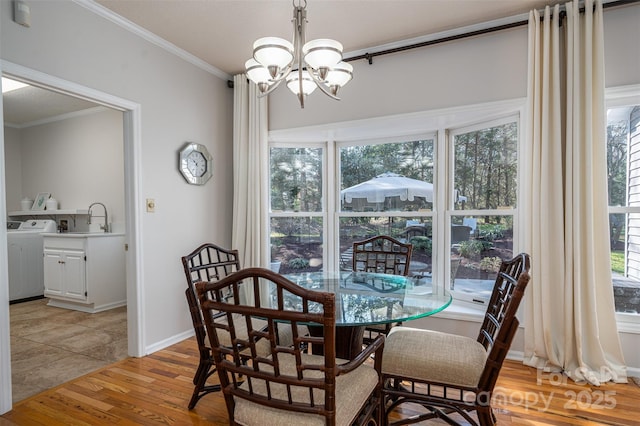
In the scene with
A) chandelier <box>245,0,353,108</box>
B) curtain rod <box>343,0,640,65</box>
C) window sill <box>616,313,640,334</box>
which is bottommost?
window sill <box>616,313,640,334</box>

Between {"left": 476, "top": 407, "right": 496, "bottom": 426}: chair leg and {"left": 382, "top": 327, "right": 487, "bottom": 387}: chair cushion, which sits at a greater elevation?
{"left": 382, "top": 327, "right": 487, "bottom": 387}: chair cushion

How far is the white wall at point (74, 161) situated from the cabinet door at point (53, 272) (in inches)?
31.2

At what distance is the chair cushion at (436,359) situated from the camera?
1.58 meters

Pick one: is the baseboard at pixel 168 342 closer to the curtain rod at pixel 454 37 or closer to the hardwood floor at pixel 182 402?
the hardwood floor at pixel 182 402

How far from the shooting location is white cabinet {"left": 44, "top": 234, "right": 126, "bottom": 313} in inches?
162

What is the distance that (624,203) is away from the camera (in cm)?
253

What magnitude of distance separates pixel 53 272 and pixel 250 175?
3.03 meters

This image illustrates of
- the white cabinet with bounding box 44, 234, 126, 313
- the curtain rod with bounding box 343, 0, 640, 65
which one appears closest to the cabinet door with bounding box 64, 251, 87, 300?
the white cabinet with bounding box 44, 234, 126, 313

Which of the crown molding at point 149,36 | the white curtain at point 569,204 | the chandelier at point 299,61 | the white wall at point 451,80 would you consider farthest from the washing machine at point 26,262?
the white curtain at point 569,204

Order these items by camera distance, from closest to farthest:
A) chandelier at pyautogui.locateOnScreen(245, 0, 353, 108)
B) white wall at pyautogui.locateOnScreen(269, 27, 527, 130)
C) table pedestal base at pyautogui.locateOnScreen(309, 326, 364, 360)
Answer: chandelier at pyautogui.locateOnScreen(245, 0, 353, 108) → table pedestal base at pyautogui.locateOnScreen(309, 326, 364, 360) → white wall at pyautogui.locateOnScreen(269, 27, 527, 130)

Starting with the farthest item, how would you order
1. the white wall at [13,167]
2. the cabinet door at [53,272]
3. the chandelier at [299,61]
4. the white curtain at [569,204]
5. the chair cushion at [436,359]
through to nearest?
the white wall at [13,167]
the cabinet door at [53,272]
the white curtain at [569,204]
the chandelier at [299,61]
the chair cushion at [436,359]

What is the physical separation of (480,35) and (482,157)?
1.02 meters

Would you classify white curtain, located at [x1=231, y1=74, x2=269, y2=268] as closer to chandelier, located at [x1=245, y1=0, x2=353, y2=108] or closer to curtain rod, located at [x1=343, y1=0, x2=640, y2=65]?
curtain rod, located at [x1=343, y1=0, x2=640, y2=65]

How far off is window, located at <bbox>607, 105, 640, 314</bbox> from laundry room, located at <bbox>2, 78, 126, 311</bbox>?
528 cm
